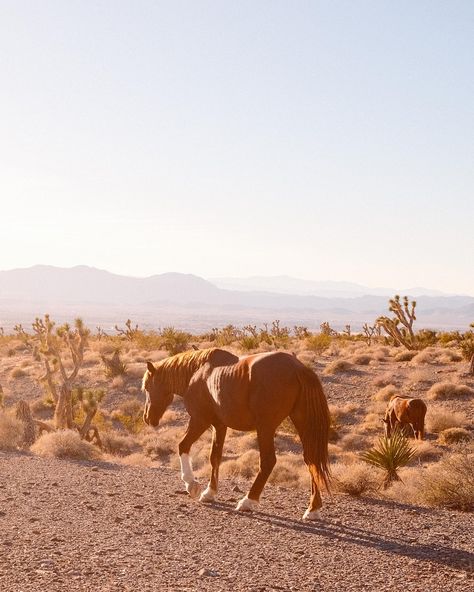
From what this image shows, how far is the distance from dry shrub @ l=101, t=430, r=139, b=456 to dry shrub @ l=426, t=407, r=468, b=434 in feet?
26.1

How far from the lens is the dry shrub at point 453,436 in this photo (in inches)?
747

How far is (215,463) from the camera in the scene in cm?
991

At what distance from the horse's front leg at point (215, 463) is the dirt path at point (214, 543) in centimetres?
17

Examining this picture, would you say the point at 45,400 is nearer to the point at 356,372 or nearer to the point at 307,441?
the point at 356,372

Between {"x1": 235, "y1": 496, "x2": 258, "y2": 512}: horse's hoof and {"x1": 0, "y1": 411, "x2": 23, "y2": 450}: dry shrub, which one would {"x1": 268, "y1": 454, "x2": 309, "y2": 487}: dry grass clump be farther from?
{"x1": 0, "y1": 411, "x2": 23, "y2": 450}: dry shrub

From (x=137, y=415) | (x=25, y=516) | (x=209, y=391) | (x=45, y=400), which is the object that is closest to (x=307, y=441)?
(x=209, y=391)

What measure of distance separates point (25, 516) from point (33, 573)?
8.11ft

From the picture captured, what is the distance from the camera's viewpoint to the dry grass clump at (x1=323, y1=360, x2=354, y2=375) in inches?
1069

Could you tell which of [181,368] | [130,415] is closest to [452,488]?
[181,368]

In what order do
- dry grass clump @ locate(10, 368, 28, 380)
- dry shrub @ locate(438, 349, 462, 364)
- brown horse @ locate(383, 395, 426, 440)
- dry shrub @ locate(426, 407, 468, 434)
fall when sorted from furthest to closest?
dry grass clump @ locate(10, 368, 28, 380)
dry shrub @ locate(438, 349, 462, 364)
dry shrub @ locate(426, 407, 468, 434)
brown horse @ locate(383, 395, 426, 440)

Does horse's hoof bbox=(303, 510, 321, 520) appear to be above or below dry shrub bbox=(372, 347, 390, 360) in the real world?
below

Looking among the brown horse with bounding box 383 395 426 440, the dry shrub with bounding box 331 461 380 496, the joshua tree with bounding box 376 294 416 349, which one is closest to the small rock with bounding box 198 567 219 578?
the dry shrub with bounding box 331 461 380 496

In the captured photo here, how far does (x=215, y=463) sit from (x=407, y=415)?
962 cm

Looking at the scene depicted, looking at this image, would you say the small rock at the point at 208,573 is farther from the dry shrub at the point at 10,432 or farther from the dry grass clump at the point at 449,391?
the dry grass clump at the point at 449,391
